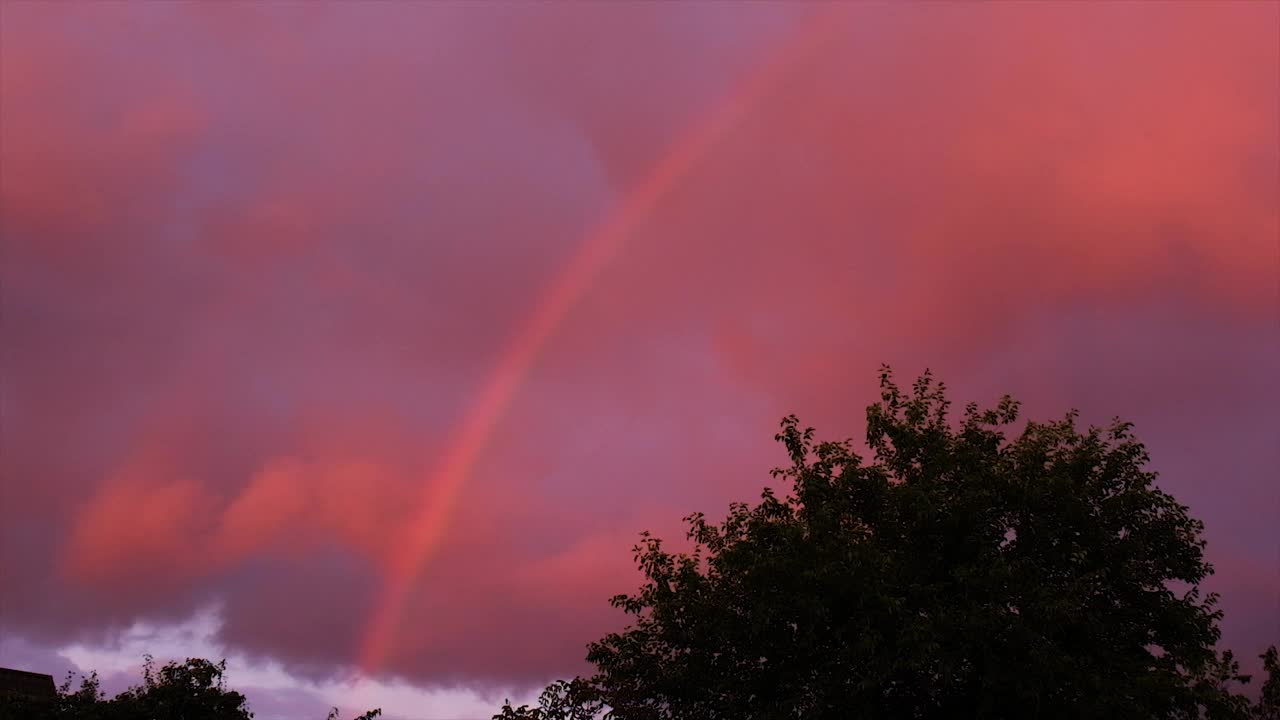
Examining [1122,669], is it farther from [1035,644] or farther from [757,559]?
[757,559]

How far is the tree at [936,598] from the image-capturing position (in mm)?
20562

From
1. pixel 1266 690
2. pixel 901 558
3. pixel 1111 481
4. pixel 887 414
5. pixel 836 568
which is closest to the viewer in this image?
pixel 836 568

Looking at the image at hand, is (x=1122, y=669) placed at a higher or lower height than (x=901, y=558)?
lower

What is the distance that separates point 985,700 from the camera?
21062 millimetres

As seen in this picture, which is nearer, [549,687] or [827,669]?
[827,669]

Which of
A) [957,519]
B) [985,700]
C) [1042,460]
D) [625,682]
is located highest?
[1042,460]

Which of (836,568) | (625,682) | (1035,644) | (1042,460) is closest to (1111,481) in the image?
(1042,460)

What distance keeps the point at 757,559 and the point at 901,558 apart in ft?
10.5

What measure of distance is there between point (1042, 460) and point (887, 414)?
13.3 ft

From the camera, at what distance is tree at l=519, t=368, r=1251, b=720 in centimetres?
2056

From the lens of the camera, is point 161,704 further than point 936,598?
Yes

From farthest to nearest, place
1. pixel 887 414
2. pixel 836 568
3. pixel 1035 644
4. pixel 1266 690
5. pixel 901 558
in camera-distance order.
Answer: pixel 1266 690
pixel 887 414
pixel 901 558
pixel 836 568
pixel 1035 644

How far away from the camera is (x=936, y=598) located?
21594 mm

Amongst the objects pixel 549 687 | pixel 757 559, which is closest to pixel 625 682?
pixel 549 687
